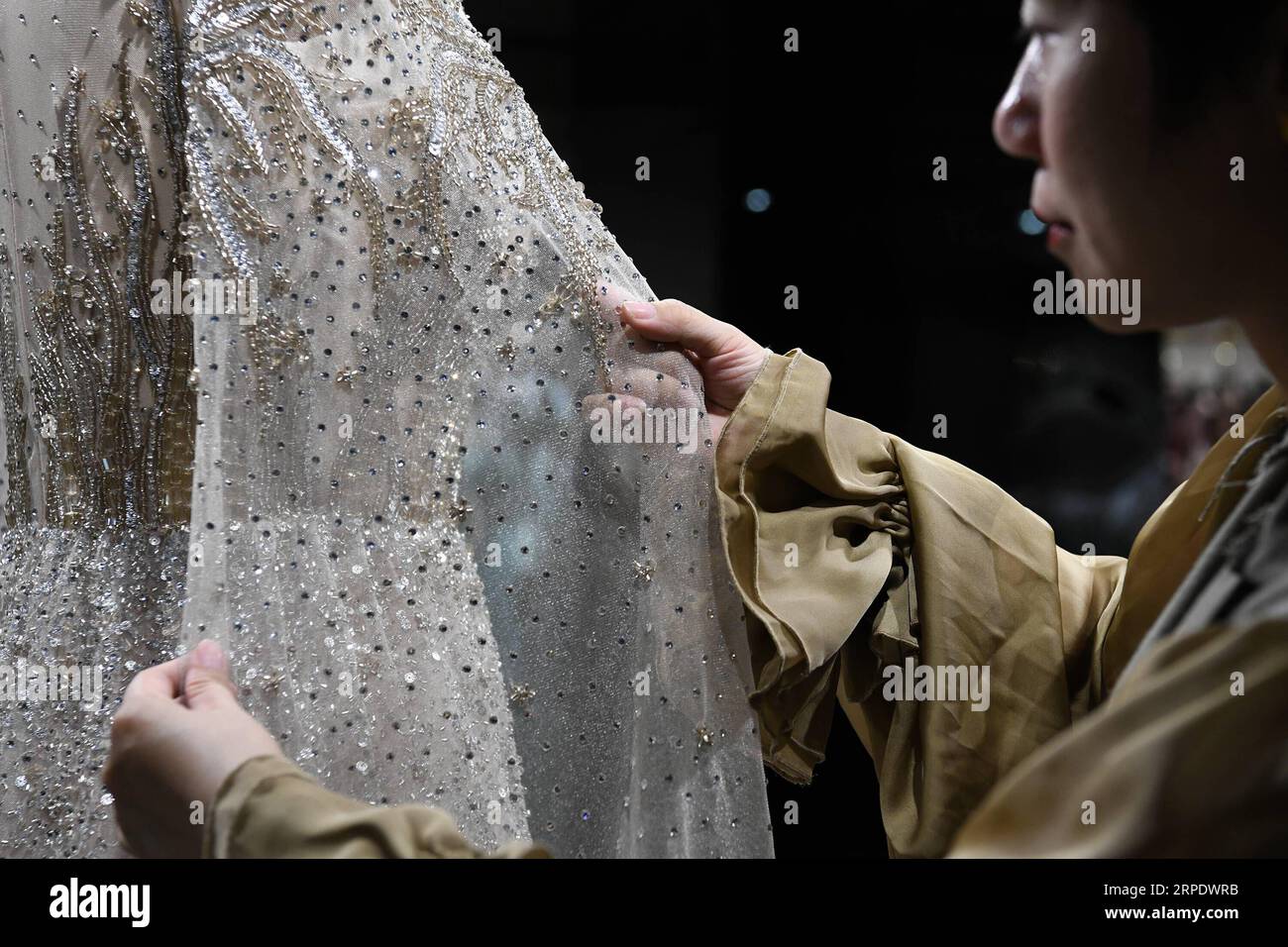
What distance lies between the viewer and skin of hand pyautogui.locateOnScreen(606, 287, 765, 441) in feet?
2.90

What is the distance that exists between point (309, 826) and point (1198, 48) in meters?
Result: 0.61

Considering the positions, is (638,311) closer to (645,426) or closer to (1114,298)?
(645,426)

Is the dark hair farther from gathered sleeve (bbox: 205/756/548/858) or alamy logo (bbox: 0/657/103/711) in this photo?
alamy logo (bbox: 0/657/103/711)

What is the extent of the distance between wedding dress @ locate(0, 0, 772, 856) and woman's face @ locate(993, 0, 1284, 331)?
39 cm

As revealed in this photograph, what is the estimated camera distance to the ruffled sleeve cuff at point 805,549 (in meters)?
0.87

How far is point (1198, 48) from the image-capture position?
20.5 inches

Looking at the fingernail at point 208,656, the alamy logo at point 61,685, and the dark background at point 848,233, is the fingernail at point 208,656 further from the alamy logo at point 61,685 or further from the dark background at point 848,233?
the dark background at point 848,233

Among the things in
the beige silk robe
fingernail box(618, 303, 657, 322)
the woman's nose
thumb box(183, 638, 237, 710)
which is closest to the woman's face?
the woman's nose

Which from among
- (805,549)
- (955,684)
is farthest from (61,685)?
(955,684)
